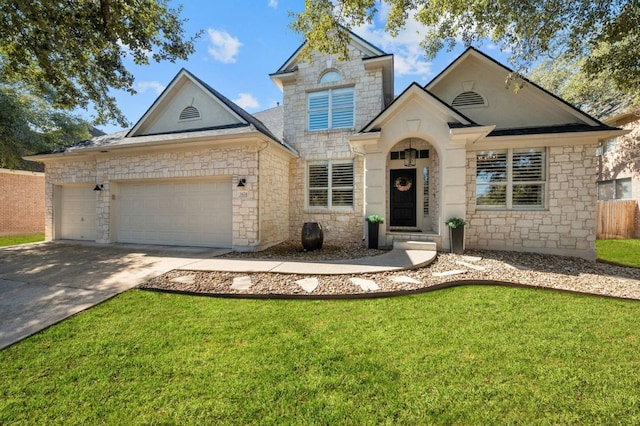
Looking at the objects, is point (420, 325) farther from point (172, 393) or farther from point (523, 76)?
point (523, 76)

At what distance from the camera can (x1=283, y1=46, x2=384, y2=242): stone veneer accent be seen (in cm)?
1026

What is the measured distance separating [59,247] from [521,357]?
43.5 ft

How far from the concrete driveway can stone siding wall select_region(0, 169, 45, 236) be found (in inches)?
277

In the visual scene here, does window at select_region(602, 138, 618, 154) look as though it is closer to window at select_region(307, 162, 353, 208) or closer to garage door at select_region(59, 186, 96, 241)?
window at select_region(307, 162, 353, 208)

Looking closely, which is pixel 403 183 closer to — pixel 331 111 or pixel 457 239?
pixel 457 239

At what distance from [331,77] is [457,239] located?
7.98 meters

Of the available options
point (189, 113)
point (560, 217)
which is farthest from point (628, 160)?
point (189, 113)

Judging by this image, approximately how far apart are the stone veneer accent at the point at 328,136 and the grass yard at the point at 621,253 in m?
7.79

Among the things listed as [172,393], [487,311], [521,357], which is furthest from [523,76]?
[172,393]

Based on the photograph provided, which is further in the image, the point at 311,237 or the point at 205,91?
the point at 205,91

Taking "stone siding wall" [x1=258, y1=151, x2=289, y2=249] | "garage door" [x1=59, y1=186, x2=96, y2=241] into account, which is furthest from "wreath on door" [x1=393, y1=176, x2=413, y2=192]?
"garage door" [x1=59, y1=186, x2=96, y2=241]

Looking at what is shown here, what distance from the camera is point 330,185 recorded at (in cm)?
1063

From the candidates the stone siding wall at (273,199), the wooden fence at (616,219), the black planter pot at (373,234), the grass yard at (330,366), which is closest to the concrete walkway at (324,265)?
the black planter pot at (373,234)

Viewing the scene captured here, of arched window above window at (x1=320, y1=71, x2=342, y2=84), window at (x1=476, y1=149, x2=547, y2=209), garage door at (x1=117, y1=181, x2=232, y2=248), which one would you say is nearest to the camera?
window at (x1=476, y1=149, x2=547, y2=209)
